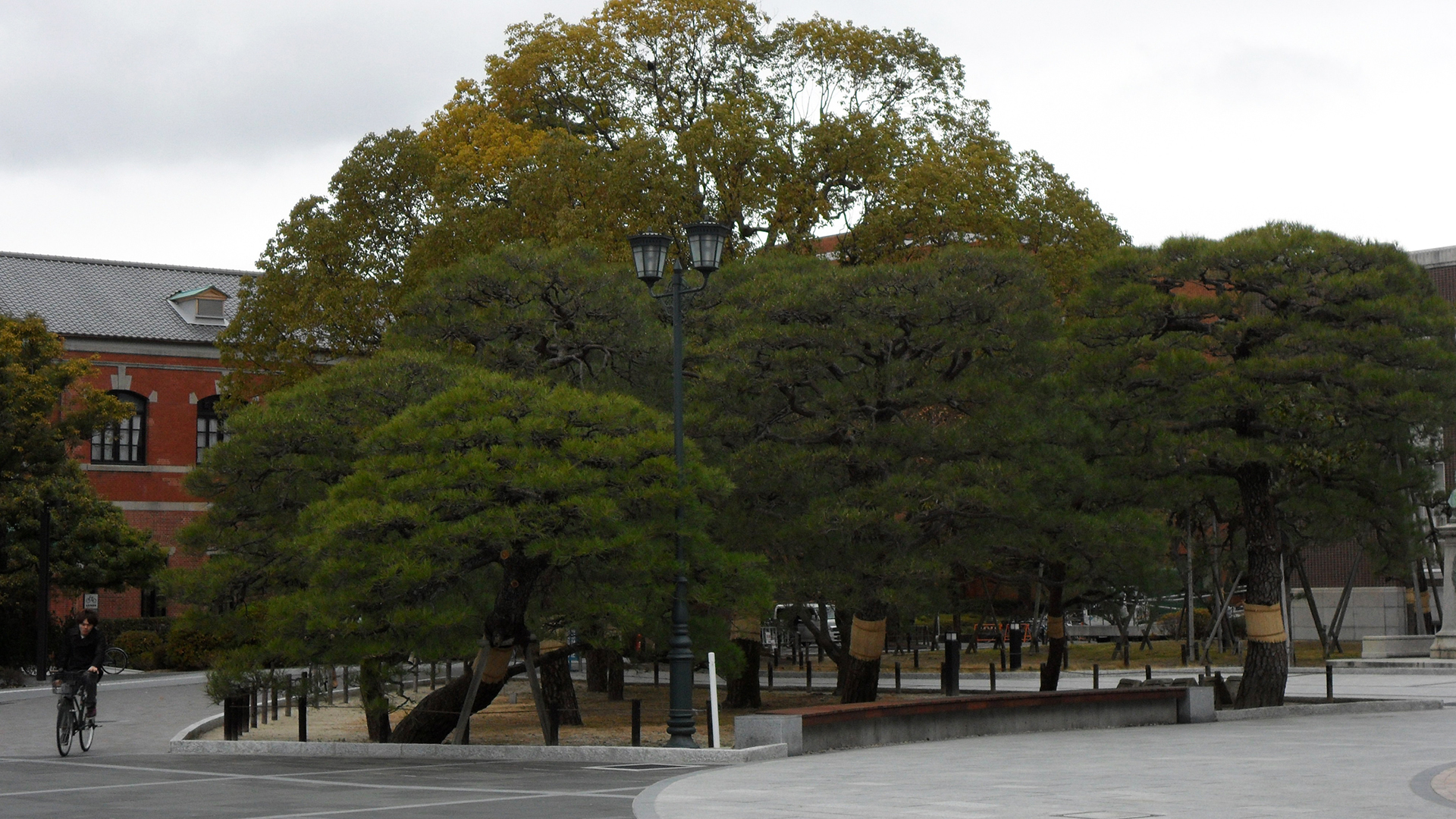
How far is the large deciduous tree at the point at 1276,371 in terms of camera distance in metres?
23.0

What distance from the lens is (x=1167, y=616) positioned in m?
58.3

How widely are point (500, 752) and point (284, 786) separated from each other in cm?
409

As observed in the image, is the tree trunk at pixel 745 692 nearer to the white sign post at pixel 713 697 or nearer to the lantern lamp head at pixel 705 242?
the white sign post at pixel 713 697

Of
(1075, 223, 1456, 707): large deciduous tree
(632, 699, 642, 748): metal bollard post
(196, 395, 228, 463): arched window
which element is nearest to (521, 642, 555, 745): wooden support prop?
(632, 699, 642, 748): metal bollard post

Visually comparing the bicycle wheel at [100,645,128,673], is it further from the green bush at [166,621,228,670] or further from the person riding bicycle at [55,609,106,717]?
the person riding bicycle at [55,609,106,717]

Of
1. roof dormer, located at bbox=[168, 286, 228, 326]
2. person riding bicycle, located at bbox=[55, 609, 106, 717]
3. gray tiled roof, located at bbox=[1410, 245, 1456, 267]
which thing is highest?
gray tiled roof, located at bbox=[1410, 245, 1456, 267]

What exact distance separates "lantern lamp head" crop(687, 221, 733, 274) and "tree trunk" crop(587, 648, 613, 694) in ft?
49.7

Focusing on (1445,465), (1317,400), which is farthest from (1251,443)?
(1445,465)

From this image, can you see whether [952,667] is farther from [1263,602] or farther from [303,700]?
[303,700]

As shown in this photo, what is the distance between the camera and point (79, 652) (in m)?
19.3

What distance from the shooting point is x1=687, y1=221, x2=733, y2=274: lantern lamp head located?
18.7 metres

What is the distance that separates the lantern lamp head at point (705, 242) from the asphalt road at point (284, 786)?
6.18 m

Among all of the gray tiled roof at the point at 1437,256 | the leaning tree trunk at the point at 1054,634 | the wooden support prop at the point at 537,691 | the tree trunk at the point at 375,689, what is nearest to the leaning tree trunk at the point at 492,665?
the wooden support prop at the point at 537,691

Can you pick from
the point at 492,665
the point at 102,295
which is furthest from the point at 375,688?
the point at 102,295
